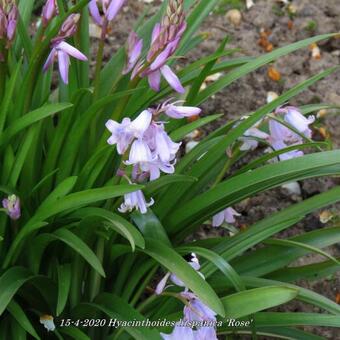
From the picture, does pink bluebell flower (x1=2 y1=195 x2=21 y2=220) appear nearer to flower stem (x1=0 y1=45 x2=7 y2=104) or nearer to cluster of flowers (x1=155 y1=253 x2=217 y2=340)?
flower stem (x1=0 y1=45 x2=7 y2=104)

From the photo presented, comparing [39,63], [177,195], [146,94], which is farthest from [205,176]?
[39,63]

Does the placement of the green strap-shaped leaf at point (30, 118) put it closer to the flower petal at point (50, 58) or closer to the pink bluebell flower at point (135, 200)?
the flower petal at point (50, 58)

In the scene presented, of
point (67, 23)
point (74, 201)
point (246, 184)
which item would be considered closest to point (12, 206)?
point (74, 201)

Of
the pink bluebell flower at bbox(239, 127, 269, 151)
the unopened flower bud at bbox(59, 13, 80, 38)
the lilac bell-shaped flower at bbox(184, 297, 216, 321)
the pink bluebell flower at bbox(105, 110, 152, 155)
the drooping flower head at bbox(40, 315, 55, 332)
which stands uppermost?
the pink bluebell flower at bbox(239, 127, 269, 151)

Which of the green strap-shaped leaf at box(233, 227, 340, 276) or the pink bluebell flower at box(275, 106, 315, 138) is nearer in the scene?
the pink bluebell flower at box(275, 106, 315, 138)

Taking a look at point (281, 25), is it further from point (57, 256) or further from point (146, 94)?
point (57, 256)

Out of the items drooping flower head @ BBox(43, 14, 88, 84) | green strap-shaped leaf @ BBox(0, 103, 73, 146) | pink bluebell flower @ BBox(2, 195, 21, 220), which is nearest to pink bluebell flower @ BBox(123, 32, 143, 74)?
drooping flower head @ BBox(43, 14, 88, 84)

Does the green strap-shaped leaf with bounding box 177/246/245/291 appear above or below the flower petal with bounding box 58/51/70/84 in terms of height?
below
